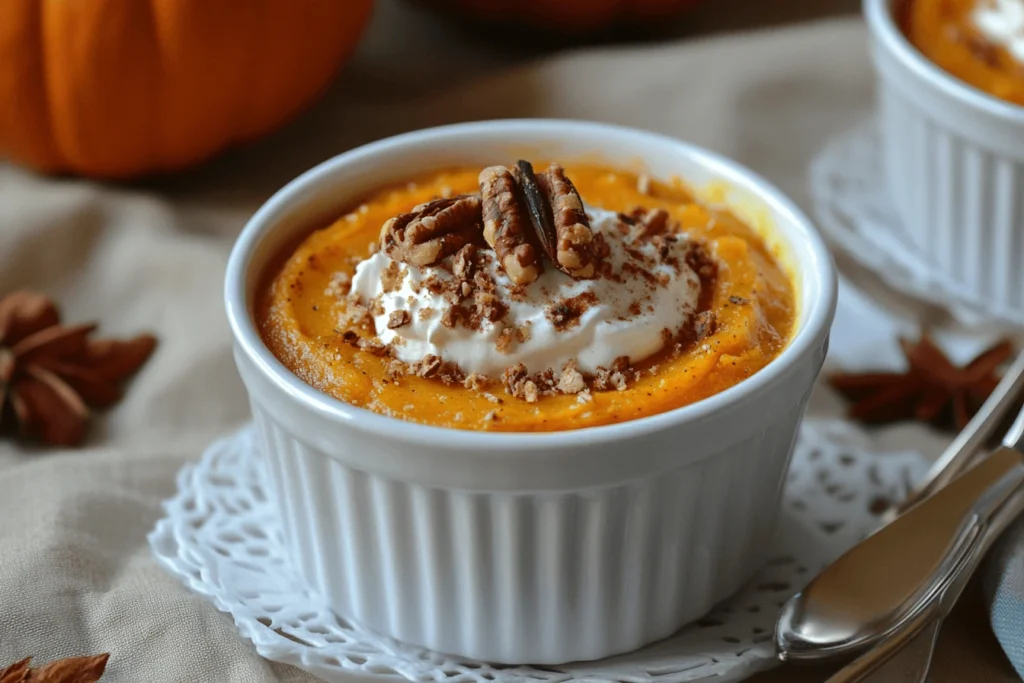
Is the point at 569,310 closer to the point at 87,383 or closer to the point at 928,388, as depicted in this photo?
the point at 928,388

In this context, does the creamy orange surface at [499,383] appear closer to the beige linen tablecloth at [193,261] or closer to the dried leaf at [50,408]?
the beige linen tablecloth at [193,261]

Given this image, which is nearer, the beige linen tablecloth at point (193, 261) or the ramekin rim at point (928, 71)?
the beige linen tablecloth at point (193, 261)

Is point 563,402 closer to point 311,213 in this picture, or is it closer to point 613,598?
point 613,598

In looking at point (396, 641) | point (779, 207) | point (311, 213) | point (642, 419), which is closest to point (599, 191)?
point (779, 207)

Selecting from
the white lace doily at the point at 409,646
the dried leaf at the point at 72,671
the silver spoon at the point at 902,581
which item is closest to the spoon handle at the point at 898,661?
the silver spoon at the point at 902,581

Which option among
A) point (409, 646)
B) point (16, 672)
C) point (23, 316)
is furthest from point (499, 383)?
point (23, 316)

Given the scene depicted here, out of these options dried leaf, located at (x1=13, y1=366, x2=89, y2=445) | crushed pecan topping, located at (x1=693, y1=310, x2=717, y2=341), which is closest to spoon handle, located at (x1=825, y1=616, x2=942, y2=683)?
crushed pecan topping, located at (x1=693, y1=310, x2=717, y2=341)
